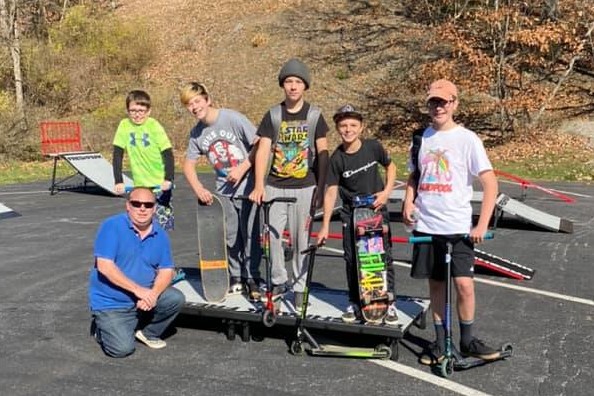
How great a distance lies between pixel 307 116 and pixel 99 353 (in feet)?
7.61

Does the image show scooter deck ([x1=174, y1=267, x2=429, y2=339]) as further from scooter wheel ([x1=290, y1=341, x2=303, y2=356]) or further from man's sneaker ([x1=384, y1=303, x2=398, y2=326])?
scooter wheel ([x1=290, y1=341, x2=303, y2=356])

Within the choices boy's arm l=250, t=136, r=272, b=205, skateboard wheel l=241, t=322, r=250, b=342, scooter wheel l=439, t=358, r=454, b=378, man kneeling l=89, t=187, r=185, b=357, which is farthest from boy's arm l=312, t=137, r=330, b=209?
scooter wheel l=439, t=358, r=454, b=378

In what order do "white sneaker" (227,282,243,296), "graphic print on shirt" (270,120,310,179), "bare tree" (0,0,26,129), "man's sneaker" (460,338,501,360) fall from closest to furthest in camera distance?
"man's sneaker" (460,338,501,360) → "graphic print on shirt" (270,120,310,179) → "white sneaker" (227,282,243,296) → "bare tree" (0,0,26,129)

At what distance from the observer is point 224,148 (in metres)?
5.28

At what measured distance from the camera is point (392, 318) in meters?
4.62

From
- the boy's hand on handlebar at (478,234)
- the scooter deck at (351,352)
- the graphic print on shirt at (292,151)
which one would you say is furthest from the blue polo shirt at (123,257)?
the boy's hand on handlebar at (478,234)

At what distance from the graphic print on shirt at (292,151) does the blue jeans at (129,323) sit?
1.25 m

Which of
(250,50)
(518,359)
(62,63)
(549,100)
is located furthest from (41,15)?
(518,359)

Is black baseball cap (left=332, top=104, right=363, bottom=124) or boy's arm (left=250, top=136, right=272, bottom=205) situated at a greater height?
black baseball cap (left=332, top=104, right=363, bottom=124)

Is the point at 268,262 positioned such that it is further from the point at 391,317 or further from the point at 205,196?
the point at 391,317

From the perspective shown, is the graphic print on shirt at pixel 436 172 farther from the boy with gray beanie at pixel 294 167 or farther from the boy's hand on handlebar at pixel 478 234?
the boy with gray beanie at pixel 294 167

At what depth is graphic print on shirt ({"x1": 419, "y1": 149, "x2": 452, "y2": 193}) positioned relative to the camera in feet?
13.7

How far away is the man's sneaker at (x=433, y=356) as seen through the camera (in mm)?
4387

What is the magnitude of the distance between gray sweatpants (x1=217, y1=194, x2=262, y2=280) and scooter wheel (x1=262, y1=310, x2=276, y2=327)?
696mm
